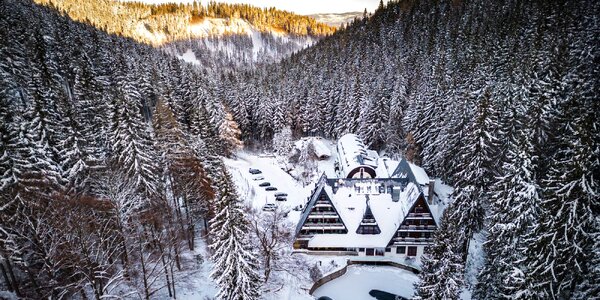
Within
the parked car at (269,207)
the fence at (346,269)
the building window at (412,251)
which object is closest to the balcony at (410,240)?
the building window at (412,251)

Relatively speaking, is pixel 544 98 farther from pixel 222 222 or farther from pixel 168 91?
pixel 168 91

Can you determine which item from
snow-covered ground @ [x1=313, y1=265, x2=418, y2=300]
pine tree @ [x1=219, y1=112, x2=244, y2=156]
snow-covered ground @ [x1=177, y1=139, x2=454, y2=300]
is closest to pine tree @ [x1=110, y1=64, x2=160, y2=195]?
snow-covered ground @ [x1=177, y1=139, x2=454, y2=300]

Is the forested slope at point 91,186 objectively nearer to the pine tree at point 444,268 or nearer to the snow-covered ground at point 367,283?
the snow-covered ground at point 367,283

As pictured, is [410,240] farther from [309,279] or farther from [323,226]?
[309,279]

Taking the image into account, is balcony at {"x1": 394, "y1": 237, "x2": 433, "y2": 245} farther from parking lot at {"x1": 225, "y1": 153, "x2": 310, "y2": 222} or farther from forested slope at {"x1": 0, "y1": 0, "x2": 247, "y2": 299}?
forested slope at {"x1": 0, "y1": 0, "x2": 247, "y2": 299}

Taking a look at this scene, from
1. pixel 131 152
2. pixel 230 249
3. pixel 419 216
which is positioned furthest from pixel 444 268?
pixel 131 152

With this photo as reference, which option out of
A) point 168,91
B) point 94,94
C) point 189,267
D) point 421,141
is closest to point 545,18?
point 421,141

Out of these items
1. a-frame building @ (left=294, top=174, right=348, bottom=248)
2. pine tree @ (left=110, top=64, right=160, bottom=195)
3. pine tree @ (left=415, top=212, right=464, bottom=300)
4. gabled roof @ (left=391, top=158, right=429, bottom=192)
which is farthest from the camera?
gabled roof @ (left=391, top=158, right=429, bottom=192)
